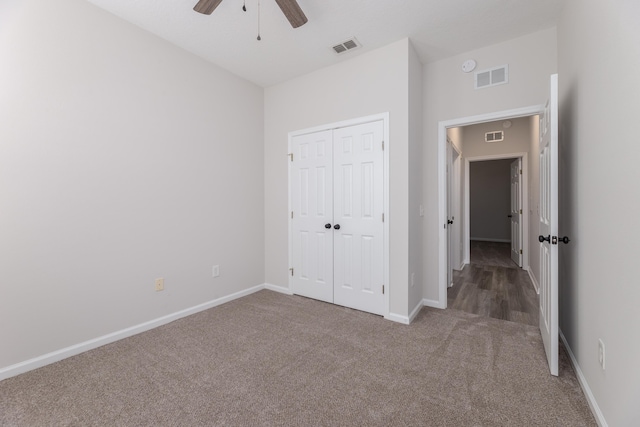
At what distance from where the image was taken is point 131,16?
2.45 meters

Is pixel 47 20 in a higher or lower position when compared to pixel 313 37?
lower

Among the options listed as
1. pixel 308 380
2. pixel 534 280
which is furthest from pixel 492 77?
pixel 308 380

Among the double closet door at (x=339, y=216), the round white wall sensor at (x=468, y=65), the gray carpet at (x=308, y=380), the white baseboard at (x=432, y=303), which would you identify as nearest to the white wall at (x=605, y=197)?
the gray carpet at (x=308, y=380)

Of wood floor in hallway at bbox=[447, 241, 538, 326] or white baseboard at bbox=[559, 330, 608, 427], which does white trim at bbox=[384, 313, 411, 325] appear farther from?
white baseboard at bbox=[559, 330, 608, 427]

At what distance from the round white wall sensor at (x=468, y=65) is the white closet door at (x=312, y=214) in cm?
161

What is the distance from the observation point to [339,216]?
10.7 ft

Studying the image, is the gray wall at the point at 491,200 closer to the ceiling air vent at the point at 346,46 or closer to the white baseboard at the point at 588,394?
the ceiling air vent at the point at 346,46

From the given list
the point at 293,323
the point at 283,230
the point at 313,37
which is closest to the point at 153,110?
the point at 313,37

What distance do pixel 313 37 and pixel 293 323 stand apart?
284cm

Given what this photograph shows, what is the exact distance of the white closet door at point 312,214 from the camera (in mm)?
3352

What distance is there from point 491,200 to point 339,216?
7.49 m

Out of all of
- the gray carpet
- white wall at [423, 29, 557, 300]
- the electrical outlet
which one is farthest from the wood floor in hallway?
the electrical outlet

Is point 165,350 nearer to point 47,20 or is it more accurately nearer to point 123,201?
point 123,201

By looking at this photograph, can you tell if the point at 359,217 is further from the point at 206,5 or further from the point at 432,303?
the point at 206,5
